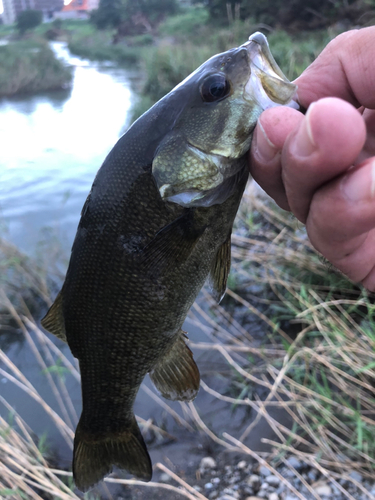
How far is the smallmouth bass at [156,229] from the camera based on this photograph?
1.36 metres

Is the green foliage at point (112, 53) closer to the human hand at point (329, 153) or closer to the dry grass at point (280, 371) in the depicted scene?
the dry grass at point (280, 371)

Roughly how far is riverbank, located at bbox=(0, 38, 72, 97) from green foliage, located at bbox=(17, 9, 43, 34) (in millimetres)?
37472

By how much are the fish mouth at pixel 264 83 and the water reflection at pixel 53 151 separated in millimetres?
3819

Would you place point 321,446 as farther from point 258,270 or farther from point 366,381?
point 258,270

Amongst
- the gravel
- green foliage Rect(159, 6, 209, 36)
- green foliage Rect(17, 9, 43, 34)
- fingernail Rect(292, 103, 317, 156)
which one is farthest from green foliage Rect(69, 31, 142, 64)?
fingernail Rect(292, 103, 317, 156)

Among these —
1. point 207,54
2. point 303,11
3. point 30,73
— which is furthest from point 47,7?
point 207,54

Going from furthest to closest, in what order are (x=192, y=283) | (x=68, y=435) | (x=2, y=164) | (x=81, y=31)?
(x=81, y=31) < (x=2, y=164) < (x=68, y=435) < (x=192, y=283)

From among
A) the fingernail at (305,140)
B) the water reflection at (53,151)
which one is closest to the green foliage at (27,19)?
the water reflection at (53,151)

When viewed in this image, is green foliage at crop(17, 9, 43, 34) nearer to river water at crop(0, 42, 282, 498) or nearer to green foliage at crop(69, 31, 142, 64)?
green foliage at crop(69, 31, 142, 64)

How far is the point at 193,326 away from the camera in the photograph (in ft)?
15.6

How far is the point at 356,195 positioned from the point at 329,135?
20 cm

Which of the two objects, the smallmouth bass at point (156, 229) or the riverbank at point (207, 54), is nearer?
the smallmouth bass at point (156, 229)

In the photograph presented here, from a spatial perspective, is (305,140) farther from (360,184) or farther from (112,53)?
(112,53)

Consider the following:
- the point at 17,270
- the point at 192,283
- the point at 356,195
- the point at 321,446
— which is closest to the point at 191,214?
the point at 192,283
